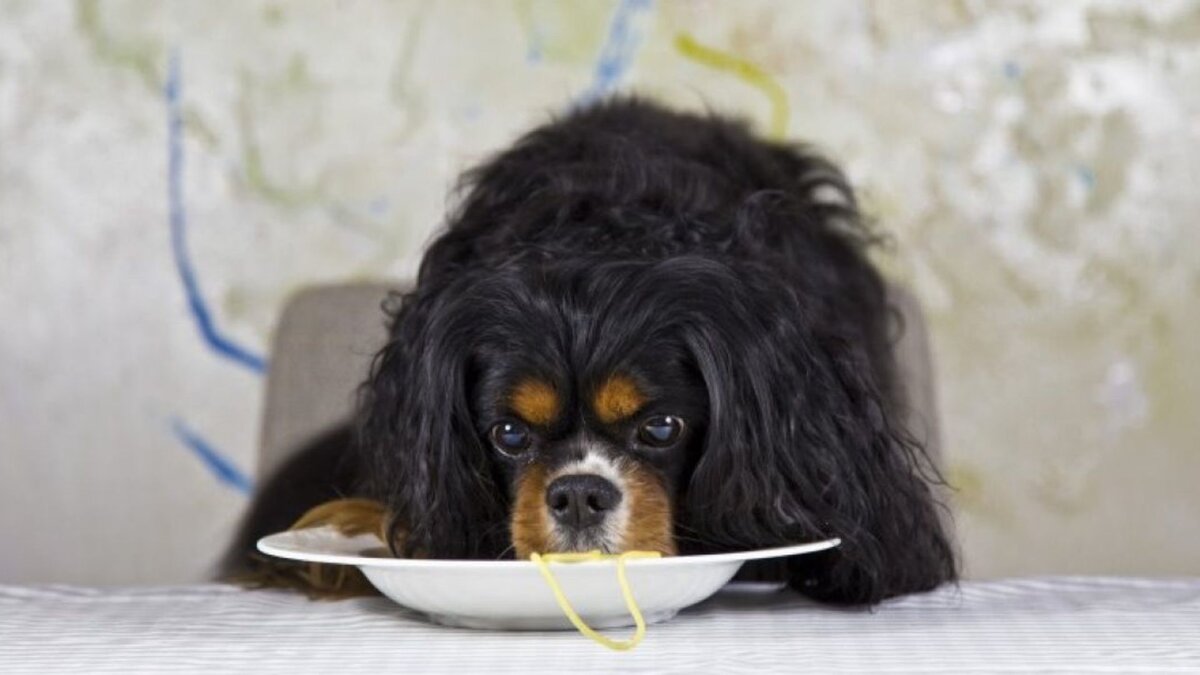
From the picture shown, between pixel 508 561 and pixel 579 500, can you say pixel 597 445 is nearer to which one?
pixel 579 500

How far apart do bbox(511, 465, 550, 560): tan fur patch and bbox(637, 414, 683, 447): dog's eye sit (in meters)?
0.12

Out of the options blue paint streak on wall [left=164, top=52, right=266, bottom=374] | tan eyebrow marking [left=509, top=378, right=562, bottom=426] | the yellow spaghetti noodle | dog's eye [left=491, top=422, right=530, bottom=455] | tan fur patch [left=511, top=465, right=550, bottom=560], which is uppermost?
blue paint streak on wall [left=164, top=52, right=266, bottom=374]

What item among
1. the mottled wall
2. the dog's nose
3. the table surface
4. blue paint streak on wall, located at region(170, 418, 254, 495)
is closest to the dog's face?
the dog's nose

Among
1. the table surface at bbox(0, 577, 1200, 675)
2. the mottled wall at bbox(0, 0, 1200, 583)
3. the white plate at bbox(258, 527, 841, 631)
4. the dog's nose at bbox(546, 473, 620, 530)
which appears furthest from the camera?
the mottled wall at bbox(0, 0, 1200, 583)

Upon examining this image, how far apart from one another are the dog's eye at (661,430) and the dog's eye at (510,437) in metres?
0.14

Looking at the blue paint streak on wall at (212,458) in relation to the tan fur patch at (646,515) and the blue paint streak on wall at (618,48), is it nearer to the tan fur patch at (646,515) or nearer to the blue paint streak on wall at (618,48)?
the blue paint streak on wall at (618,48)

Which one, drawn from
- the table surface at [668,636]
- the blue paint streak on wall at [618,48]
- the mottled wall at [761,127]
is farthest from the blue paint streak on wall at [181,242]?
the table surface at [668,636]

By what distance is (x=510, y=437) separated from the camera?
2.06m

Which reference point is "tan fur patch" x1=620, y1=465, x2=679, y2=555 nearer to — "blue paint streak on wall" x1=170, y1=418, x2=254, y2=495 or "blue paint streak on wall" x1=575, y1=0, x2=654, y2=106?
"blue paint streak on wall" x1=575, y1=0, x2=654, y2=106

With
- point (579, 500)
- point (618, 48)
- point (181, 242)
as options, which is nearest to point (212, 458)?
point (181, 242)

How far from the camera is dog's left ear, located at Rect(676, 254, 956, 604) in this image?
79.3 inches

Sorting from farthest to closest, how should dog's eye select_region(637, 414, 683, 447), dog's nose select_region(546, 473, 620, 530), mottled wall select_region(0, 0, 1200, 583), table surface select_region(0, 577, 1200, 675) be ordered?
1. mottled wall select_region(0, 0, 1200, 583)
2. dog's eye select_region(637, 414, 683, 447)
3. dog's nose select_region(546, 473, 620, 530)
4. table surface select_region(0, 577, 1200, 675)

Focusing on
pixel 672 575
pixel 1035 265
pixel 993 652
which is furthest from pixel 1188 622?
pixel 1035 265

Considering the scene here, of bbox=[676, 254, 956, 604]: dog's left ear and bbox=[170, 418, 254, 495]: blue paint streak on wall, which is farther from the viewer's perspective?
bbox=[170, 418, 254, 495]: blue paint streak on wall
